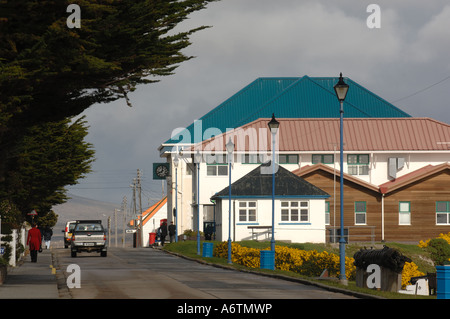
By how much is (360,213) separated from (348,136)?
991 centimetres

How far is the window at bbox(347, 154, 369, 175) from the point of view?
70.2 meters

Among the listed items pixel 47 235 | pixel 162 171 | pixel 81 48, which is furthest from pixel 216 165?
pixel 81 48

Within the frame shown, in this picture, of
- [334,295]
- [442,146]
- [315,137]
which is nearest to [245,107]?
[315,137]

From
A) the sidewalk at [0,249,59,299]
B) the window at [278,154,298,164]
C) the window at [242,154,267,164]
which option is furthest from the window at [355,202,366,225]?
the sidewalk at [0,249,59,299]

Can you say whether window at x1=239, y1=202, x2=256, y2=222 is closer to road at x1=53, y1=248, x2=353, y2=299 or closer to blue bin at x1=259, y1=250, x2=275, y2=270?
blue bin at x1=259, y1=250, x2=275, y2=270

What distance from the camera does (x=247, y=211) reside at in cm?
5962

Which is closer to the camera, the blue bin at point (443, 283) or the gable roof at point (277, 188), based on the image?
the blue bin at point (443, 283)

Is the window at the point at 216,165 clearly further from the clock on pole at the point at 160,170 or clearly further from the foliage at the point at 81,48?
the foliage at the point at 81,48

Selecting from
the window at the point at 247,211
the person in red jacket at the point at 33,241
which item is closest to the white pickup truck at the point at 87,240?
the person in red jacket at the point at 33,241

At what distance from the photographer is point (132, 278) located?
2698 centimetres

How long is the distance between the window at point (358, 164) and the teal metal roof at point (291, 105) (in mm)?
16448

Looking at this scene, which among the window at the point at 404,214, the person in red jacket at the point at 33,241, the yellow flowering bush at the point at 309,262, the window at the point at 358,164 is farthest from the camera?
the window at the point at 358,164

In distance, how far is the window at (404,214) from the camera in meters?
63.7

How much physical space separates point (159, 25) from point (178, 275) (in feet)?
37.6
